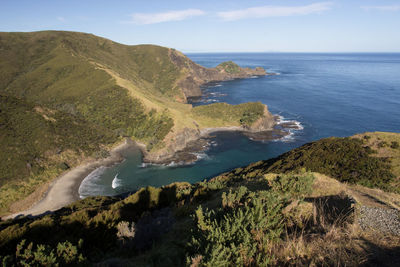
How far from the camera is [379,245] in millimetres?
7434

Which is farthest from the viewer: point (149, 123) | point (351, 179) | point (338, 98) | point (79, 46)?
point (79, 46)

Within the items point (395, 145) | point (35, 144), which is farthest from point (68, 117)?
point (395, 145)

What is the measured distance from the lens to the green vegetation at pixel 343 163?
34366mm

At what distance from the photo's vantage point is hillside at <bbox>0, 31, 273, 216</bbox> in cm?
6850

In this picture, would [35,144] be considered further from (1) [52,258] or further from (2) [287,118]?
(2) [287,118]

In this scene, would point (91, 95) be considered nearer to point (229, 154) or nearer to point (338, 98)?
point (229, 154)

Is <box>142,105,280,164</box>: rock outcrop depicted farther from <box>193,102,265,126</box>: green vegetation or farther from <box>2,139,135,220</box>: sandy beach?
<box>2,139,135,220</box>: sandy beach

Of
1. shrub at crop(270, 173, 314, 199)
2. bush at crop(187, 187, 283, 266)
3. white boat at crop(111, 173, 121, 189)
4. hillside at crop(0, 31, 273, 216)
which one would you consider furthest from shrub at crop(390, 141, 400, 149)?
white boat at crop(111, 173, 121, 189)

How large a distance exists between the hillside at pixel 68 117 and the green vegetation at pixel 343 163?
5276cm

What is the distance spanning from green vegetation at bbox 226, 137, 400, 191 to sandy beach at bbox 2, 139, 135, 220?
5273 centimetres

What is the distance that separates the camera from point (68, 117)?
9125 cm

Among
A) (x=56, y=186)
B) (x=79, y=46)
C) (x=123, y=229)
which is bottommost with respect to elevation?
(x=56, y=186)

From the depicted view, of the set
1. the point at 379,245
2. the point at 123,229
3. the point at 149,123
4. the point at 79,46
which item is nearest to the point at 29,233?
the point at 123,229

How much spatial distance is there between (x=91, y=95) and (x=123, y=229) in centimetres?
12687
